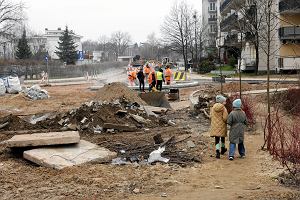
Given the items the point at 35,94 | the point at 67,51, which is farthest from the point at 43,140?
the point at 67,51

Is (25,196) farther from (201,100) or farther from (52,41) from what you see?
(52,41)

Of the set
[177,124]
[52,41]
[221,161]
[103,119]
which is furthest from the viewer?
[52,41]

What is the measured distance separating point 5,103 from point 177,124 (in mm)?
14148

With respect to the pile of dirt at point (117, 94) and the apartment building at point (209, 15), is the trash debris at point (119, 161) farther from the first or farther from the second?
the apartment building at point (209, 15)

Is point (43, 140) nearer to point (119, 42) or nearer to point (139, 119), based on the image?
point (139, 119)

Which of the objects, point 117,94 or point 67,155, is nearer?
point 67,155

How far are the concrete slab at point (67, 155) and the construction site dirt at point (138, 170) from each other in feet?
0.64

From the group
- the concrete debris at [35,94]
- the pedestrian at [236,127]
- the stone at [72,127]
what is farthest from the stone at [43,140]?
the concrete debris at [35,94]

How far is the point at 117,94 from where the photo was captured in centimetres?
2016

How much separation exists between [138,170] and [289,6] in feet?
126

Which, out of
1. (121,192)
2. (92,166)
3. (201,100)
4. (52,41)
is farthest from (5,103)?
(52,41)

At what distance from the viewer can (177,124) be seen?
15297mm

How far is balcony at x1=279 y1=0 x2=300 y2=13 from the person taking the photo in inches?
1681

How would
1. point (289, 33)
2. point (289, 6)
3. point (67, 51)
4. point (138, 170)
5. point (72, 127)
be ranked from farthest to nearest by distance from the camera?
point (67, 51), point (289, 33), point (289, 6), point (72, 127), point (138, 170)
